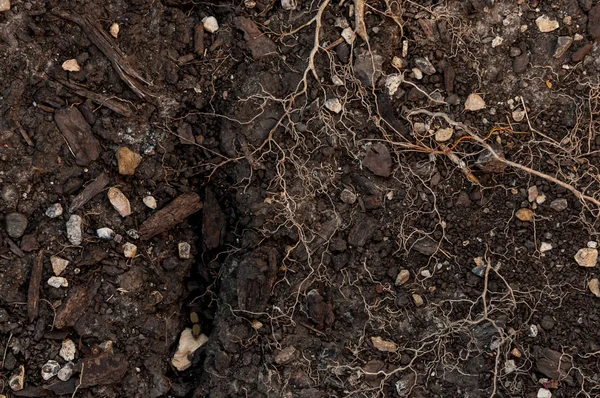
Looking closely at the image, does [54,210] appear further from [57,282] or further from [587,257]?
[587,257]

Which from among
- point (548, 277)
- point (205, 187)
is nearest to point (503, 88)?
point (548, 277)

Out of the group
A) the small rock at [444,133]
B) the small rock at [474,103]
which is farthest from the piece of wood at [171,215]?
the small rock at [474,103]

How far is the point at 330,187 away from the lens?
186 cm

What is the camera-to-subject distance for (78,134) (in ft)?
5.66

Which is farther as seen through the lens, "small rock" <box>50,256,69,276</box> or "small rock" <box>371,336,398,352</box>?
"small rock" <box>371,336,398,352</box>

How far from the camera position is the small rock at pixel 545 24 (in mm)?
1866

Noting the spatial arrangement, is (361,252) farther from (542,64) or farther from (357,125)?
(542,64)

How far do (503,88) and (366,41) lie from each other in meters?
0.41

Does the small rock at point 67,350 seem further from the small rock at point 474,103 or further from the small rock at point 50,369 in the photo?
the small rock at point 474,103

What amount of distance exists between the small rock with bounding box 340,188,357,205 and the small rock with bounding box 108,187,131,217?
572 millimetres

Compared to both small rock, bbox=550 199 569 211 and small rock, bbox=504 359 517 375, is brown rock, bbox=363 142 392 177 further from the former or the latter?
small rock, bbox=504 359 517 375

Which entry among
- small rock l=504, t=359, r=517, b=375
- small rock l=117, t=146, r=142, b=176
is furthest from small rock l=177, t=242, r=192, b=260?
small rock l=504, t=359, r=517, b=375

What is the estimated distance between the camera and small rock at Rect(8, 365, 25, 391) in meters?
1.70

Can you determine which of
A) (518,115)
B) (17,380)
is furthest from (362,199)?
(17,380)
